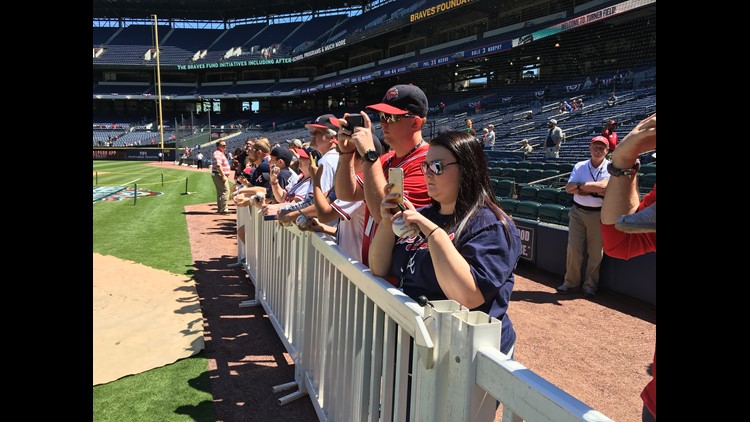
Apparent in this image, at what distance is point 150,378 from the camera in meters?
3.67

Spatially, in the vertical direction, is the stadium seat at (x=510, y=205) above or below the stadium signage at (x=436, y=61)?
below

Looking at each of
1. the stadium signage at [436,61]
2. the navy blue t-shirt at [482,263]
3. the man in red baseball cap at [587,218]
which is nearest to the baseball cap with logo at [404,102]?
the navy blue t-shirt at [482,263]

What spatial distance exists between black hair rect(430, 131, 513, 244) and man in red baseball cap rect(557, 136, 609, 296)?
151 inches

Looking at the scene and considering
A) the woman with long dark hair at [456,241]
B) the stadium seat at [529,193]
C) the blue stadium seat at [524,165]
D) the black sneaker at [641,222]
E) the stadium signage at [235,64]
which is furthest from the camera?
the stadium signage at [235,64]

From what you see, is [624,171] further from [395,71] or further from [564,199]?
[395,71]

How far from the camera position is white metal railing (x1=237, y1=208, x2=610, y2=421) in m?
1.22

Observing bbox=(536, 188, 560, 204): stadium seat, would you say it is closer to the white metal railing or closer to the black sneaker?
the white metal railing

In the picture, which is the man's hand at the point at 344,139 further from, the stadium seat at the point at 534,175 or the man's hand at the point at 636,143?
the stadium seat at the point at 534,175

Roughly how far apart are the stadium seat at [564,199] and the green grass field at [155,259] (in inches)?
226

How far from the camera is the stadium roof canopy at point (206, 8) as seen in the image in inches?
2416

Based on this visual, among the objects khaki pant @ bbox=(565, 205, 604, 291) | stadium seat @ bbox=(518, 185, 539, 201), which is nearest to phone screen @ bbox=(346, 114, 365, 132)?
khaki pant @ bbox=(565, 205, 604, 291)

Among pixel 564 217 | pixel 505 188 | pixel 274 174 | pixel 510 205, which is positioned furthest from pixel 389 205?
pixel 505 188
